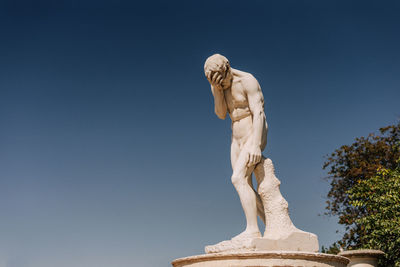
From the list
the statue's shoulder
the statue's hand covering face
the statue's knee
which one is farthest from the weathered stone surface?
the statue's hand covering face

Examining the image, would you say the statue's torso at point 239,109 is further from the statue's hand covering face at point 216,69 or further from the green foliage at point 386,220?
the green foliage at point 386,220

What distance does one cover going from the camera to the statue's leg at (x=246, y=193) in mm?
7257

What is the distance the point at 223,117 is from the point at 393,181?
9833 mm

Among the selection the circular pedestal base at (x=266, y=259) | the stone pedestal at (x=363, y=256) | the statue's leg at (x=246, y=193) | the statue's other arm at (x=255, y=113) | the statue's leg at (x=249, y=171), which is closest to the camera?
the circular pedestal base at (x=266, y=259)

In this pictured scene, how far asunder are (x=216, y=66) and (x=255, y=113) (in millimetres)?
1040

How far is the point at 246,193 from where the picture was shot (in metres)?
7.38

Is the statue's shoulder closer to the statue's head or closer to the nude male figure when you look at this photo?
the nude male figure

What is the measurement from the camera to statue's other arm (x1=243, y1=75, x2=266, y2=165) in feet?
24.8

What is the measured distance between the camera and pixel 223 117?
8.14 metres

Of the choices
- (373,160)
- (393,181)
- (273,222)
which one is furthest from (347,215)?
(273,222)

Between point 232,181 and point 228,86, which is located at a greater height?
point 228,86

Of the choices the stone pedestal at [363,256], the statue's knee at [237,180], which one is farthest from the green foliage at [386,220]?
the statue's knee at [237,180]

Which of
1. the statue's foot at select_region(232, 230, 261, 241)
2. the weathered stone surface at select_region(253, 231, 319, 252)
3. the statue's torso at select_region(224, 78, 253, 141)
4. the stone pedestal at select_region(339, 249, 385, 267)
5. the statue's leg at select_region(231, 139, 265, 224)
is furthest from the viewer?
the stone pedestal at select_region(339, 249, 385, 267)

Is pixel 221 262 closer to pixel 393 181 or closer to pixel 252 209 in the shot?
pixel 252 209
